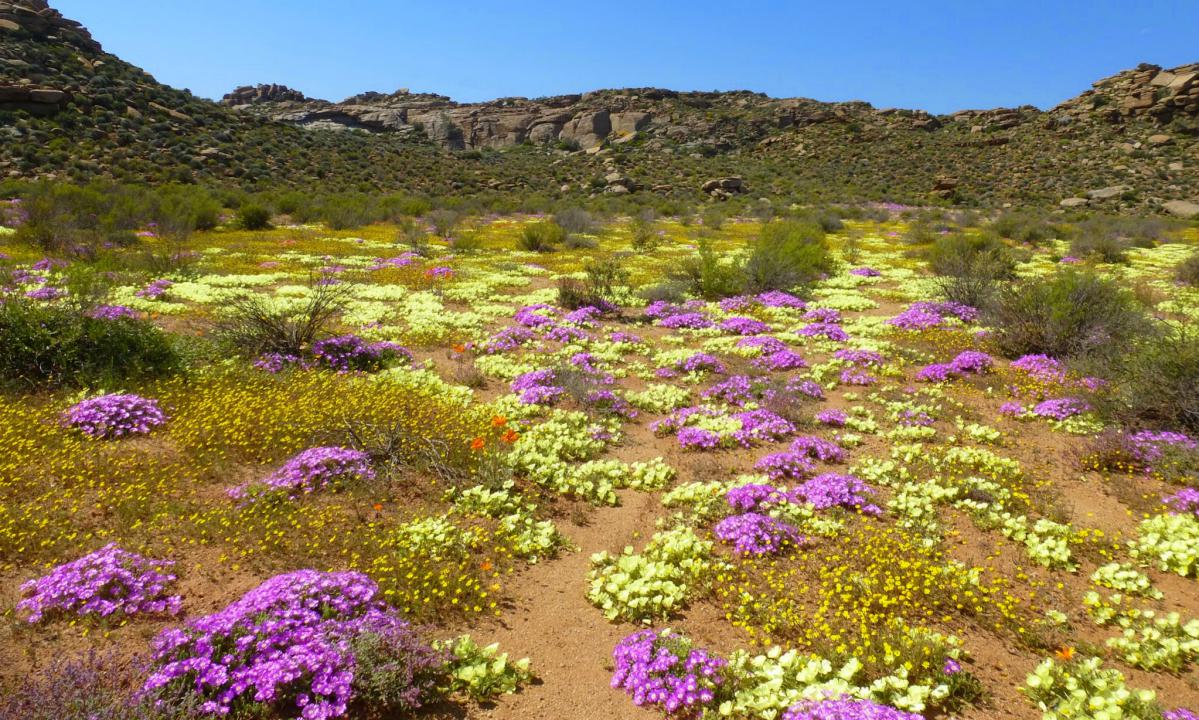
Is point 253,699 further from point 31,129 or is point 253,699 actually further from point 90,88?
point 90,88

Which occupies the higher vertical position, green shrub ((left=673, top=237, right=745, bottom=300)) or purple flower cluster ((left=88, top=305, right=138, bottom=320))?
green shrub ((left=673, top=237, right=745, bottom=300))

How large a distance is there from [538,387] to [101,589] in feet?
21.0

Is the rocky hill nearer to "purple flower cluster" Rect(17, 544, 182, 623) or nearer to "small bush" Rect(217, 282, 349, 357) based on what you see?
"small bush" Rect(217, 282, 349, 357)

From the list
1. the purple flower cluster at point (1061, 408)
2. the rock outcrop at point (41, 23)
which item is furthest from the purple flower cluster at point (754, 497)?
the rock outcrop at point (41, 23)

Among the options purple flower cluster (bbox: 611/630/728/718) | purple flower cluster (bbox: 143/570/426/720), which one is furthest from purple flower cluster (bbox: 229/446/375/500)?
purple flower cluster (bbox: 611/630/728/718)

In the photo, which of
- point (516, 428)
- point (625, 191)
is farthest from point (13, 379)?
point (625, 191)

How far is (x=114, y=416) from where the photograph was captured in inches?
309

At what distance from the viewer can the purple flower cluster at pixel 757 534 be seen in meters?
5.91

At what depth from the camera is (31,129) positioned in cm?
4019

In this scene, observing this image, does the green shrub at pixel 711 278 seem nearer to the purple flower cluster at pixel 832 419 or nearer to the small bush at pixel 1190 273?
the purple flower cluster at pixel 832 419

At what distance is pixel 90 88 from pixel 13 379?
5787 cm

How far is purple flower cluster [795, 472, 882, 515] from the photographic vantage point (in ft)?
21.9

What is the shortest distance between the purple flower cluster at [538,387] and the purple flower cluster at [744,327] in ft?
19.6

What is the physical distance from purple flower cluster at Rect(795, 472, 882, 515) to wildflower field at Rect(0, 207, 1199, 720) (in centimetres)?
4
